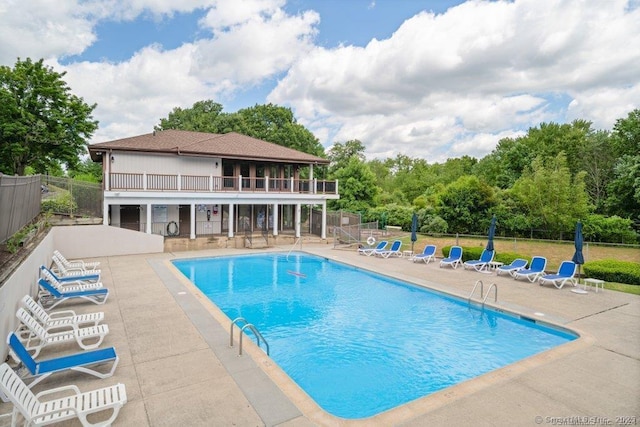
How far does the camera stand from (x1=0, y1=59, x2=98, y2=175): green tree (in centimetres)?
1994

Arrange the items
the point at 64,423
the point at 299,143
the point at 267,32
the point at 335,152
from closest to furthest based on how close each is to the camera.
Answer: the point at 64,423, the point at 267,32, the point at 299,143, the point at 335,152

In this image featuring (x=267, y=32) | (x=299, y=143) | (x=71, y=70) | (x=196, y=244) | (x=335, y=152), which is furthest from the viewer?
(x=335, y=152)

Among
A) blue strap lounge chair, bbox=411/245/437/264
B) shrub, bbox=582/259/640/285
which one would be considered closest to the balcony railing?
blue strap lounge chair, bbox=411/245/437/264

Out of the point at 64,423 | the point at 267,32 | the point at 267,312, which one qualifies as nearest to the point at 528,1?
the point at 267,32

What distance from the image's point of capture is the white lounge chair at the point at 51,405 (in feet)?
13.8

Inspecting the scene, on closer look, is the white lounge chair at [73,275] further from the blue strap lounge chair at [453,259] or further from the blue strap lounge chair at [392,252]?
the blue strap lounge chair at [453,259]

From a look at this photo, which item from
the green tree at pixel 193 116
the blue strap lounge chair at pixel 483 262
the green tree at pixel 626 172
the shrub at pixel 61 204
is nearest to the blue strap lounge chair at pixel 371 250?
the blue strap lounge chair at pixel 483 262

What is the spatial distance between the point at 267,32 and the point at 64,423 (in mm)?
19886

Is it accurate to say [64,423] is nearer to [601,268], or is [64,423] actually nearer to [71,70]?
[601,268]

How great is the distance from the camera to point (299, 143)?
44.2 metres

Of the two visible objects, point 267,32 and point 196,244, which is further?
point 196,244

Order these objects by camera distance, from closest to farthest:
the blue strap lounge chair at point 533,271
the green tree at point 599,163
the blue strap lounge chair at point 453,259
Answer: the blue strap lounge chair at point 533,271 → the blue strap lounge chair at point 453,259 → the green tree at point 599,163

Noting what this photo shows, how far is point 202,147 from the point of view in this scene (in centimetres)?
2333

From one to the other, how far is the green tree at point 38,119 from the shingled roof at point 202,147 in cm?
180
